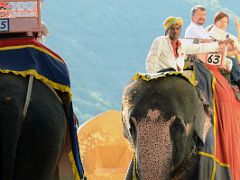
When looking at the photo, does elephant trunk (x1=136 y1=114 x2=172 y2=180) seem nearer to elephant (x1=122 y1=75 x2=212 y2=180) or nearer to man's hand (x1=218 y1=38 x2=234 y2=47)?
elephant (x1=122 y1=75 x2=212 y2=180)

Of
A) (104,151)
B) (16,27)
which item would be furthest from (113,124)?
(16,27)

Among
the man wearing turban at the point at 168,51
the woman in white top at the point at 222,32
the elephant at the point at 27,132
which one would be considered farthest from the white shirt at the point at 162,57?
the elephant at the point at 27,132

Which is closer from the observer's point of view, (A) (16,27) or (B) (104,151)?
(A) (16,27)

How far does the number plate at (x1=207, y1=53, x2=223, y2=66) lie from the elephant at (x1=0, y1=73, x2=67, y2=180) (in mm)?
3148

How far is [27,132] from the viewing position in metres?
5.32

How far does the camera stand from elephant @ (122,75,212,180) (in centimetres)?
582

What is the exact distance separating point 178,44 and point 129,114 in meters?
1.58

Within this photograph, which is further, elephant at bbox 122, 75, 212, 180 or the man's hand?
the man's hand

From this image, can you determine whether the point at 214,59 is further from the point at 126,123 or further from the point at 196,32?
the point at 126,123

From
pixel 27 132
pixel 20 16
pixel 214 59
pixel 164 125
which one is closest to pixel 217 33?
pixel 214 59

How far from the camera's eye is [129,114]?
20.0ft

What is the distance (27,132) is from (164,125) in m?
0.99

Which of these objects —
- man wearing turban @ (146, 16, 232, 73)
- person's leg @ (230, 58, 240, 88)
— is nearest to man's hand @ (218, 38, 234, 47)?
person's leg @ (230, 58, 240, 88)

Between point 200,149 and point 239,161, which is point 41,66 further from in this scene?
point 239,161
